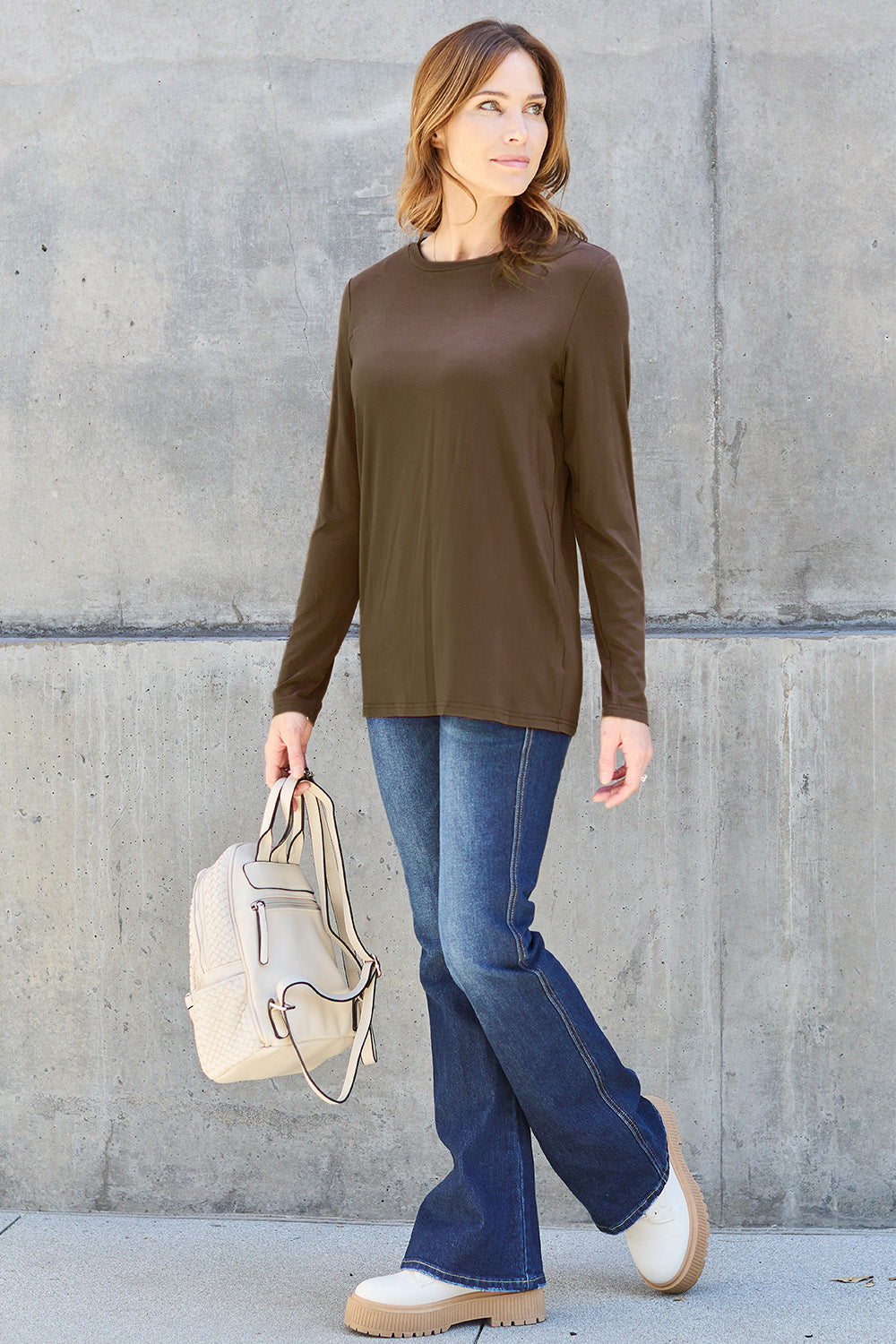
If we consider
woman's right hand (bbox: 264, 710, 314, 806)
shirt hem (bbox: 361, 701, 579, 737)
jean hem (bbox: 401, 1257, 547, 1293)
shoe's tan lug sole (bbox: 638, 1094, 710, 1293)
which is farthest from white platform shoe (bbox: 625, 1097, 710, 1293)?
woman's right hand (bbox: 264, 710, 314, 806)

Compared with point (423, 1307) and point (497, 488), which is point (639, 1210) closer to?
point (423, 1307)

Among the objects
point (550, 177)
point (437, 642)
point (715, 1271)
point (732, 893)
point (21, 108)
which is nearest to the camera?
point (437, 642)

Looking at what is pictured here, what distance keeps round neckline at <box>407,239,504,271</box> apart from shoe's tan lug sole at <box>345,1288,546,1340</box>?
173cm

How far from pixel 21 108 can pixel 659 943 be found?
7.99 ft

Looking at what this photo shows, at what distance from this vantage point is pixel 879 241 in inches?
116

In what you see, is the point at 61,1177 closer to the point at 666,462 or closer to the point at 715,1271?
the point at 715,1271

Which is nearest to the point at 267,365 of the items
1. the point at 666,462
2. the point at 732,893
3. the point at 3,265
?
the point at 3,265

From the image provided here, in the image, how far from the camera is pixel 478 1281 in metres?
2.25

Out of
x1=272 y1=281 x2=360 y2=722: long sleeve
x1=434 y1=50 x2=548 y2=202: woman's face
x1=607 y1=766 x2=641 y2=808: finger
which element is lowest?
x1=607 y1=766 x2=641 y2=808: finger

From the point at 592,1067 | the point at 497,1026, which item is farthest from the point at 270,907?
the point at 592,1067

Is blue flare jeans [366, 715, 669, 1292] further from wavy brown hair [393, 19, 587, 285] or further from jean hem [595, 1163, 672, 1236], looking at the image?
wavy brown hair [393, 19, 587, 285]

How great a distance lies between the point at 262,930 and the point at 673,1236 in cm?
91

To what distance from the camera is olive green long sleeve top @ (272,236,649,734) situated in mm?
2117

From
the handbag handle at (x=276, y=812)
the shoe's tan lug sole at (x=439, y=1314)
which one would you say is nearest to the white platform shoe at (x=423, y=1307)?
the shoe's tan lug sole at (x=439, y=1314)
